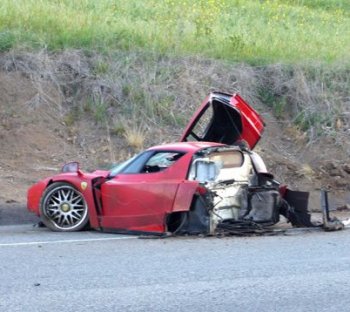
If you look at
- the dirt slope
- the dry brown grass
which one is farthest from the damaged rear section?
the dry brown grass

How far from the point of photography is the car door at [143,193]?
40.9 ft

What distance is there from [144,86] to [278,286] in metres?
11.6

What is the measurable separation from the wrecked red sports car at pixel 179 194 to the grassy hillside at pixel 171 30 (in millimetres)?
8083

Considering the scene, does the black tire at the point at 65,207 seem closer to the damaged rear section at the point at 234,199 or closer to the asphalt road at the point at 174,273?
the asphalt road at the point at 174,273

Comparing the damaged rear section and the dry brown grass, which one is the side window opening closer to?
the damaged rear section

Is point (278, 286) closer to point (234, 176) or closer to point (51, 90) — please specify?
point (234, 176)

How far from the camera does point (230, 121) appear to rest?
13867 mm

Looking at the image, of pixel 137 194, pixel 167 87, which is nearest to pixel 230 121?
pixel 137 194

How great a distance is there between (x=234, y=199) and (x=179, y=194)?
33.5 inches

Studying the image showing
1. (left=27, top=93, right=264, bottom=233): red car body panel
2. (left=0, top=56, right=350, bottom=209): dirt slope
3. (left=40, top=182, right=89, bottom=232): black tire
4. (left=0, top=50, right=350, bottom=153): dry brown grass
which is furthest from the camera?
(left=0, top=50, right=350, bottom=153): dry brown grass

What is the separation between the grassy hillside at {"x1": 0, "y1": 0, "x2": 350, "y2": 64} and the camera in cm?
2144

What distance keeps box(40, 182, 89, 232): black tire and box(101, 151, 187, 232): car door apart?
0.36 m

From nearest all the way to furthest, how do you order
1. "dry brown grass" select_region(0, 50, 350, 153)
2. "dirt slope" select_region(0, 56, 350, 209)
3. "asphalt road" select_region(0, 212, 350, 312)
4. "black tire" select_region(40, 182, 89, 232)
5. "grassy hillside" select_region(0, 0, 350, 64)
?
"asphalt road" select_region(0, 212, 350, 312), "black tire" select_region(40, 182, 89, 232), "dirt slope" select_region(0, 56, 350, 209), "dry brown grass" select_region(0, 50, 350, 153), "grassy hillside" select_region(0, 0, 350, 64)

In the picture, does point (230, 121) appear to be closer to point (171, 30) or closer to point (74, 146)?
point (74, 146)
